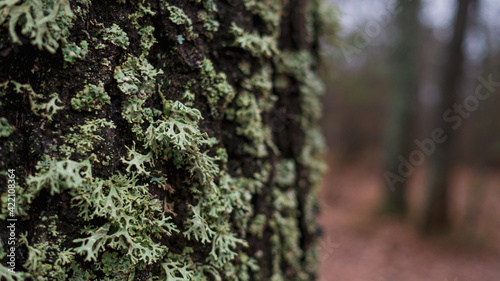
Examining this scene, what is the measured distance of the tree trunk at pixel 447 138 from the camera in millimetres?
6461

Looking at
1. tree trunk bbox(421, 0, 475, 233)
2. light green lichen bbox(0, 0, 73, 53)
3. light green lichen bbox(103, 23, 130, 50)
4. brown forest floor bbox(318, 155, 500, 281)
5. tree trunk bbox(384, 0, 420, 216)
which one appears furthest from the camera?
tree trunk bbox(384, 0, 420, 216)

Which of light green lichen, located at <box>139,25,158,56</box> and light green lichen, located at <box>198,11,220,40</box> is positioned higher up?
light green lichen, located at <box>198,11,220,40</box>

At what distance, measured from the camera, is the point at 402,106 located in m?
8.45

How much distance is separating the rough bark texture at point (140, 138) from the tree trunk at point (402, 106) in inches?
319

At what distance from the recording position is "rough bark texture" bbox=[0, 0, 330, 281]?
29.7 inches

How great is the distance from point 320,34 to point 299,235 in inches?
37.2

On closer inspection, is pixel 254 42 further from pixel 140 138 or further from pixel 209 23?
pixel 140 138

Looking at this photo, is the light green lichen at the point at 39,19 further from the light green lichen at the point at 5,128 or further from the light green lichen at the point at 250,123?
the light green lichen at the point at 250,123

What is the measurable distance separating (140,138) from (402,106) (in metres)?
8.75

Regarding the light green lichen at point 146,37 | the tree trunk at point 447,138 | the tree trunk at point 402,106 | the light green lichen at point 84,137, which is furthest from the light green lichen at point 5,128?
the tree trunk at point 402,106

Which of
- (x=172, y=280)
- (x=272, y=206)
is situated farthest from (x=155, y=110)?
(x=272, y=206)

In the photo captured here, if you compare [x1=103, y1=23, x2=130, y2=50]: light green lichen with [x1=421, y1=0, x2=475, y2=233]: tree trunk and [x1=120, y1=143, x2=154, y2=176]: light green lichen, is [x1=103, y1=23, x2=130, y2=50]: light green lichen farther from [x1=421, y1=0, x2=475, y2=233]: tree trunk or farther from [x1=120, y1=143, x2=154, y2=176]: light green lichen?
[x1=421, y1=0, x2=475, y2=233]: tree trunk

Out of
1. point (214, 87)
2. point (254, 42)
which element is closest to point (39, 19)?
point (214, 87)

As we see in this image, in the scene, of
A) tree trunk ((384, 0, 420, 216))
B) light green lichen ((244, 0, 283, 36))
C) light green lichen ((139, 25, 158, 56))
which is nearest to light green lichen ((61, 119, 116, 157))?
light green lichen ((139, 25, 158, 56))
